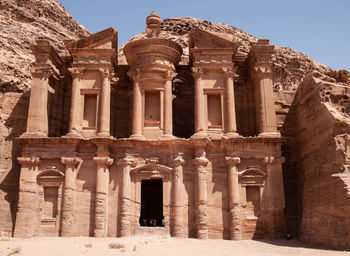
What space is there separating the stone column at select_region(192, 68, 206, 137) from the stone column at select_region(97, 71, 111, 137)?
4654mm

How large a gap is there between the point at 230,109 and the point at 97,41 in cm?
825

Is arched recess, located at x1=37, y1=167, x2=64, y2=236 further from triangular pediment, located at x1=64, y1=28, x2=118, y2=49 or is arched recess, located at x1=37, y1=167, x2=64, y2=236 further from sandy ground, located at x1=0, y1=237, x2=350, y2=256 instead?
triangular pediment, located at x1=64, y1=28, x2=118, y2=49

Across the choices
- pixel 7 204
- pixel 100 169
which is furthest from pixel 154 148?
pixel 7 204

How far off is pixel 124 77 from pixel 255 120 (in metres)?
8.39

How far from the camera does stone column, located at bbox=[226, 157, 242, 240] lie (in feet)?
60.5

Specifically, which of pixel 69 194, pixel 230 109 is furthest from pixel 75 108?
pixel 230 109

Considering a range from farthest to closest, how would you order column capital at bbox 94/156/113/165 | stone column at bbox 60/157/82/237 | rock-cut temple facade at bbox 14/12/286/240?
column capital at bbox 94/156/113/165 < rock-cut temple facade at bbox 14/12/286/240 < stone column at bbox 60/157/82/237

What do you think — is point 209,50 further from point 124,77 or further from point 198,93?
point 124,77

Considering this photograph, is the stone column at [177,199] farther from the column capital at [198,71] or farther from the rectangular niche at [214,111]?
the column capital at [198,71]

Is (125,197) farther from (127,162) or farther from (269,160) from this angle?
(269,160)

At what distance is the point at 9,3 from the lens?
1251 inches

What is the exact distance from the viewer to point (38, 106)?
20391 mm

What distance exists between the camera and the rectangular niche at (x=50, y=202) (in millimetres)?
19109

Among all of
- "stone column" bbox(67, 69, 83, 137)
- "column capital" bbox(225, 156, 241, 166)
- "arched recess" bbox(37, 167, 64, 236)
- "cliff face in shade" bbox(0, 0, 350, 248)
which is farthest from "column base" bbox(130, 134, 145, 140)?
"cliff face in shade" bbox(0, 0, 350, 248)
